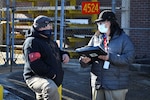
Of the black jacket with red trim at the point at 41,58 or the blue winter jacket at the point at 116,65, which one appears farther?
the black jacket with red trim at the point at 41,58

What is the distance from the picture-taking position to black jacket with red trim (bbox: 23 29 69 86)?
4.80 metres

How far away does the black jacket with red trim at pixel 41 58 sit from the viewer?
4.80m

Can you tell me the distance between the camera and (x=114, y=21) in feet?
15.9

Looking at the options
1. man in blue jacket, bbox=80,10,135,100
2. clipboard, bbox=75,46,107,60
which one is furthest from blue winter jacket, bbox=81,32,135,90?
clipboard, bbox=75,46,107,60

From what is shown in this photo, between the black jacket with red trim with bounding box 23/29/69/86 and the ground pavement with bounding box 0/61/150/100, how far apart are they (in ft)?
7.66

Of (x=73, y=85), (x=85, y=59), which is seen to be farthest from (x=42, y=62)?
(x=73, y=85)

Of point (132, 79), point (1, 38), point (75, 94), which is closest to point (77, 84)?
point (75, 94)

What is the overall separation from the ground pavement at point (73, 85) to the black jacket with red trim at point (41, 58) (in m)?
2.34

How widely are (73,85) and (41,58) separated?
352cm

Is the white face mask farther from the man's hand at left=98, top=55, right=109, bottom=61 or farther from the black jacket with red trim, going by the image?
the black jacket with red trim

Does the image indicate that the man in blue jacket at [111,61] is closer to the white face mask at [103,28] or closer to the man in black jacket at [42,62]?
the white face mask at [103,28]

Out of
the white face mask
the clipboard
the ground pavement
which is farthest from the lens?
the ground pavement

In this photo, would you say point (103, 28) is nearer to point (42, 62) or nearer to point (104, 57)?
point (104, 57)

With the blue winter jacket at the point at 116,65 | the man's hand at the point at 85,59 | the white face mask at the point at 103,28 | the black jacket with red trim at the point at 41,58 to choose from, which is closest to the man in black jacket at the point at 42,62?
the black jacket with red trim at the point at 41,58
